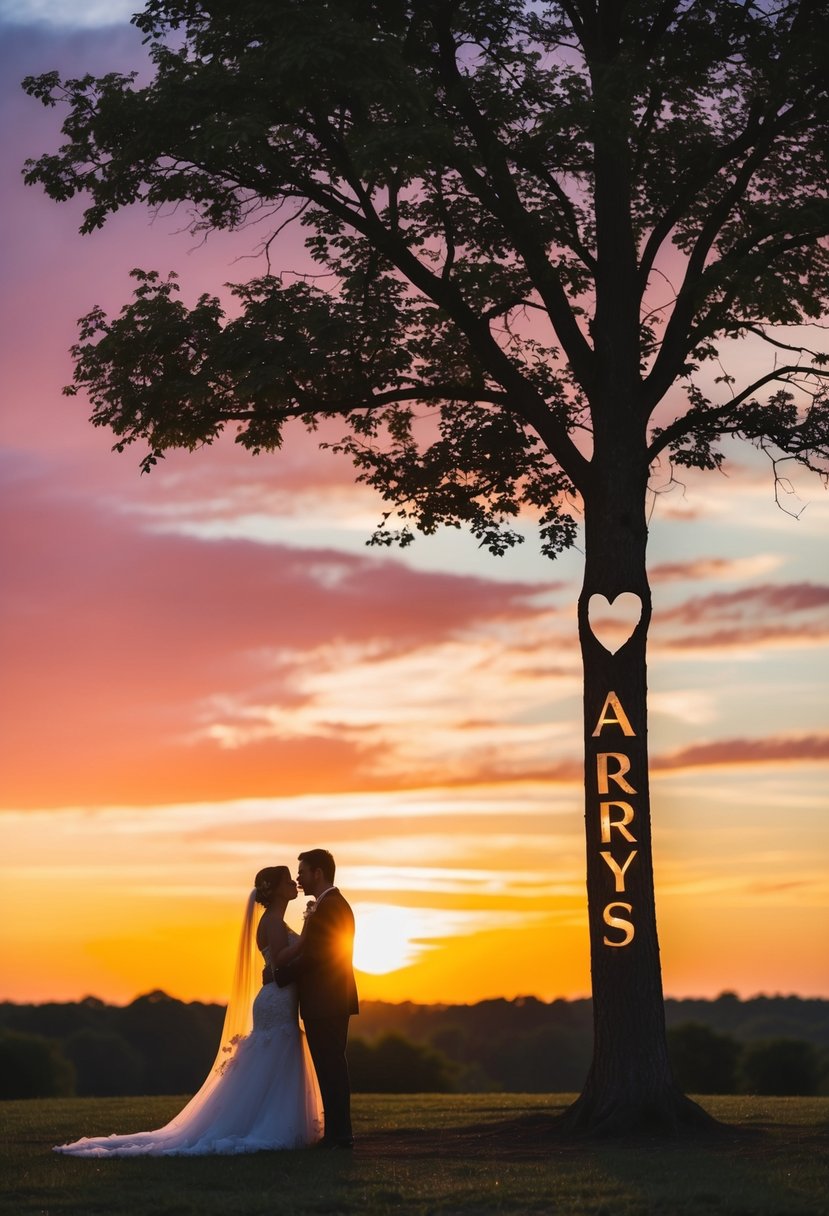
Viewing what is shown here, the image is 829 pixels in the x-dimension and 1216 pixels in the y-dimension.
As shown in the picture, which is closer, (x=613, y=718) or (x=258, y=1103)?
(x=258, y=1103)

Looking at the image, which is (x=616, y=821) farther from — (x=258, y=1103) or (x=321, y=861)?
(x=258, y=1103)

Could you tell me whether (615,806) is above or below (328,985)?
above

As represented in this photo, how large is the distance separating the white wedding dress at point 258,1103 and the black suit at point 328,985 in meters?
0.20

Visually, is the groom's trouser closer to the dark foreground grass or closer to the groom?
the groom

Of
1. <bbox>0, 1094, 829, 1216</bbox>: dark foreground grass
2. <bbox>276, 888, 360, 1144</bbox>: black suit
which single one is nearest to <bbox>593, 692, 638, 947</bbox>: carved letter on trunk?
<bbox>0, 1094, 829, 1216</bbox>: dark foreground grass

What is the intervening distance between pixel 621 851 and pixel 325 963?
14.3 ft

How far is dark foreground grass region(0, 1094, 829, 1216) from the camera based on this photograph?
449 inches

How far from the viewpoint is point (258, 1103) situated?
1453 centimetres

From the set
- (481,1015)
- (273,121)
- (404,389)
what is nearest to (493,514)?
(404,389)

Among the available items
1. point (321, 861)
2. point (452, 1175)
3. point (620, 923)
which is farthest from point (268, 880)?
point (620, 923)

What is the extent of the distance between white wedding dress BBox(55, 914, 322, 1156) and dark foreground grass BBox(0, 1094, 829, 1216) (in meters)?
0.40

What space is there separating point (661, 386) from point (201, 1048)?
966 inches

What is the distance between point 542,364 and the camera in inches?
890

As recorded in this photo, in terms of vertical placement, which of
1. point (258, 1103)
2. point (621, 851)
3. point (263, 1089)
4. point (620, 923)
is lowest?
point (258, 1103)
